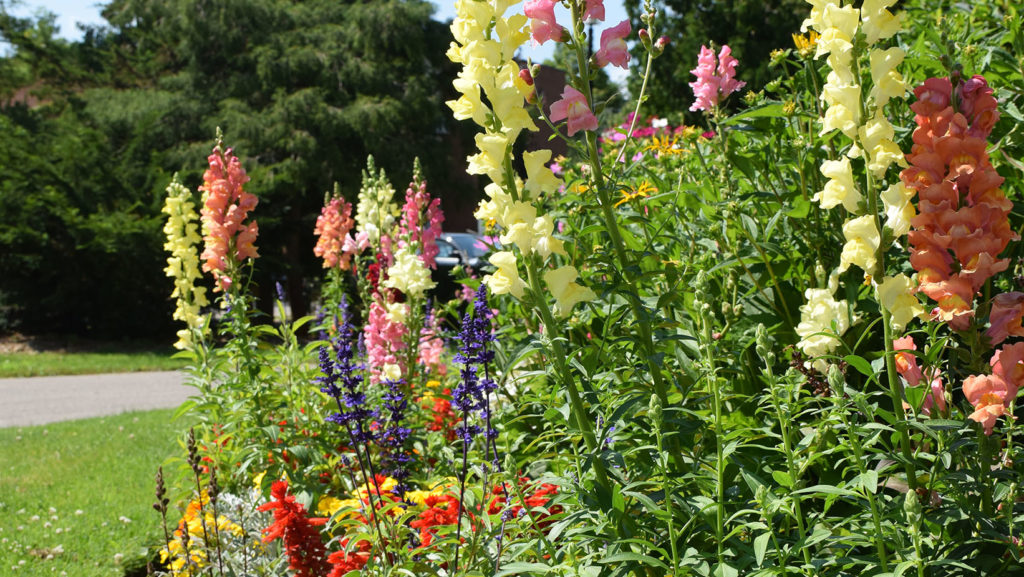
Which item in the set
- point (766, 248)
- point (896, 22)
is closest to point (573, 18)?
point (896, 22)

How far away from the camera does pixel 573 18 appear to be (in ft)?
6.81

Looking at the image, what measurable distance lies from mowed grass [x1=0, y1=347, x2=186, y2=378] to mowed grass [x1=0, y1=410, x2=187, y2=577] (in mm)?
4007

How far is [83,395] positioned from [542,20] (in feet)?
33.2

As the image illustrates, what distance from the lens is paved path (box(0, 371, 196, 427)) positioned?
9.08 m

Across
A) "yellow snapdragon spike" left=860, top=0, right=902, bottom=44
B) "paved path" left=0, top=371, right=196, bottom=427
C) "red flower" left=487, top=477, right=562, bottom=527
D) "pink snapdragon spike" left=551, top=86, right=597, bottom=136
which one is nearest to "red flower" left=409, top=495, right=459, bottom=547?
"red flower" left=487, top=477, right=562, bottom=527

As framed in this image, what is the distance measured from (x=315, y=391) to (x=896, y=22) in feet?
9.24

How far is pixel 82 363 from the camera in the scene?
42.1 ft

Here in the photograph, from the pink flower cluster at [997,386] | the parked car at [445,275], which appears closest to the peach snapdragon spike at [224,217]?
the pink flower cluster at [997,386]

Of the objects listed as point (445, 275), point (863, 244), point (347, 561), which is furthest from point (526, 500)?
point (445, 275)

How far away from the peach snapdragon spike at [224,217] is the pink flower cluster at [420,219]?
Answer: 76cm

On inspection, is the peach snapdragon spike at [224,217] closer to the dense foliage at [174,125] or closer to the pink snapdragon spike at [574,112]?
the pink snapdragon spike at [574,112]

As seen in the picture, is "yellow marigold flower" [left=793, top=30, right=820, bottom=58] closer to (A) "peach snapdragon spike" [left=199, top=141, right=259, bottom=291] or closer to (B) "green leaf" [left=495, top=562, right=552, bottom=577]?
(B) "green leaf" [left=495, top=562, right=552, bottom=577]

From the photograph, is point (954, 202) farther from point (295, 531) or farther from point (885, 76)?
point (295, 531)

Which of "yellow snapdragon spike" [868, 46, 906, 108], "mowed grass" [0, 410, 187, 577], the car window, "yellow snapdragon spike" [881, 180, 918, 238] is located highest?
the car window
